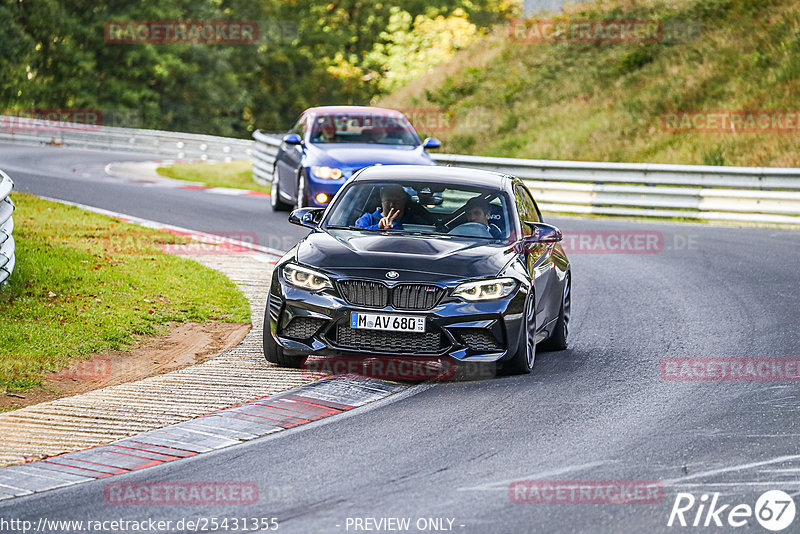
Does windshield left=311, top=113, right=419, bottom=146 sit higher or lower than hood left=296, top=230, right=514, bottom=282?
higher

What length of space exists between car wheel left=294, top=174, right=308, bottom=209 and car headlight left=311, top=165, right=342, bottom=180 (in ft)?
0.83

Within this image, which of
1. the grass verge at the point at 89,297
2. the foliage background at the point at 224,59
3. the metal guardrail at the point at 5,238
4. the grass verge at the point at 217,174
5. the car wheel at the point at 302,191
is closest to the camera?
the grass verge at the point at 89,297

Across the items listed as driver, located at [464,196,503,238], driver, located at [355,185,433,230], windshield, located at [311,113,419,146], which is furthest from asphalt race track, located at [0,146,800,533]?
windshield, located at [311,113,419,146]

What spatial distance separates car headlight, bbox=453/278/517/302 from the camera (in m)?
9.31

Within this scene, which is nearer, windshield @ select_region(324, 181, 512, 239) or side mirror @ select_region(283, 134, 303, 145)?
windshield @ select_region(324, 181, 512, 239)

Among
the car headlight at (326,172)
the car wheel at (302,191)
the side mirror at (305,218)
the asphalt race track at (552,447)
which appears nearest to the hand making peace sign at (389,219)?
the side mirror at (305,218)

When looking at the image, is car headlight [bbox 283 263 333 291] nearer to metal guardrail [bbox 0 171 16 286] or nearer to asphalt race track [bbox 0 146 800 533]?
asphalt race track [bbox 0 146 800 533]

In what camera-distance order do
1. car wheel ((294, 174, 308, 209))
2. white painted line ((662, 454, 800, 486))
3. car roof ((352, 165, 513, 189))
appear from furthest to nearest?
car wheel ((294, 174, 308, 209)) → car roof ((352, 165, 513, 189)) → white painted line ((662, 454, 800, 486))

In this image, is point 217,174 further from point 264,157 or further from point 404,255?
point 404,255

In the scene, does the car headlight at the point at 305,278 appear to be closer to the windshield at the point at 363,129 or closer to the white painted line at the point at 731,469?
the white painted line at the point at 731,469

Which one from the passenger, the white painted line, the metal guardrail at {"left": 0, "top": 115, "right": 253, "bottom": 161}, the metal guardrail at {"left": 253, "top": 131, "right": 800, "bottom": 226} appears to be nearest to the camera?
the white painted line

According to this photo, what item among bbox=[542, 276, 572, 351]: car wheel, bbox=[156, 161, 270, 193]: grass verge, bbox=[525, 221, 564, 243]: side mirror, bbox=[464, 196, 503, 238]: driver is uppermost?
bbox=[464, 196, 503, 238]: driver

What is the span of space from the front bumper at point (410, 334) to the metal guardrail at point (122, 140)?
105 ft

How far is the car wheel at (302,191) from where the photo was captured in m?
19.3
